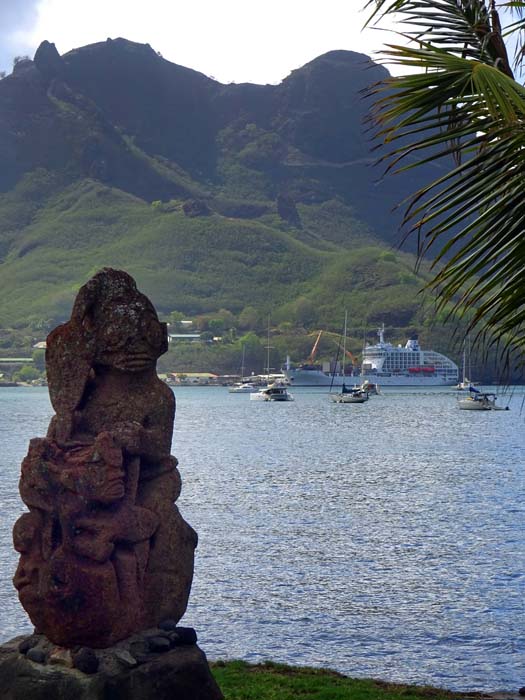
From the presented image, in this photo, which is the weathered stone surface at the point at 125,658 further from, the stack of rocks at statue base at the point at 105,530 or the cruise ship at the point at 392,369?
the cruise ship at the point at 392,369

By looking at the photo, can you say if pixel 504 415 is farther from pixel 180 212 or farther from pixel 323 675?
pixel 180 212

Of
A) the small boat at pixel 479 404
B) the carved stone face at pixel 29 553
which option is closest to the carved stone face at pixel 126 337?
the carved stone face at pixel 29 553

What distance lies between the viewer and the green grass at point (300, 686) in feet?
30.1

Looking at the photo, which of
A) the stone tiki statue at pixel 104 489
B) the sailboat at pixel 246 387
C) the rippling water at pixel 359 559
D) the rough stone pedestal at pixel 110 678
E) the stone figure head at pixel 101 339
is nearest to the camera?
the rough stone pedestal at pixel 110 678

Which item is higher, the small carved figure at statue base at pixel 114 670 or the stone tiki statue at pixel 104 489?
the stone tiki statue at pixel 104 489

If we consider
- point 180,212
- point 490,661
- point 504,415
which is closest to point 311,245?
point 180,212

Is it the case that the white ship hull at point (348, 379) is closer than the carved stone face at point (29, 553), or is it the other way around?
the carved stone face at point (29, 553)

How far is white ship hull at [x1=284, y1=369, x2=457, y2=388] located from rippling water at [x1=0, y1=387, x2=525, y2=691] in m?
97.0

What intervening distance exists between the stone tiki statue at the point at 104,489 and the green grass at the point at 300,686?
74.9 inches

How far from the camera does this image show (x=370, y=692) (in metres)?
9.57

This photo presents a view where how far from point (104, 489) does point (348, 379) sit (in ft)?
474

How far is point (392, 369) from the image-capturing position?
152 meters

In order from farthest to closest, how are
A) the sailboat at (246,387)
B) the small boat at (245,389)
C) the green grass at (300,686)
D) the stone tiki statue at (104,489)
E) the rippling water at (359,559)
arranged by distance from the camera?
the sailboat at (246,387)
the small boat at (245,389)
the rippling water at (359,559)
the green grass at (300,686)
the stone tiki statue at (104,489)

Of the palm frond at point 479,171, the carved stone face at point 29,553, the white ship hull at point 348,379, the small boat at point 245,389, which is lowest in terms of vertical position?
the small boat at point 245,389
